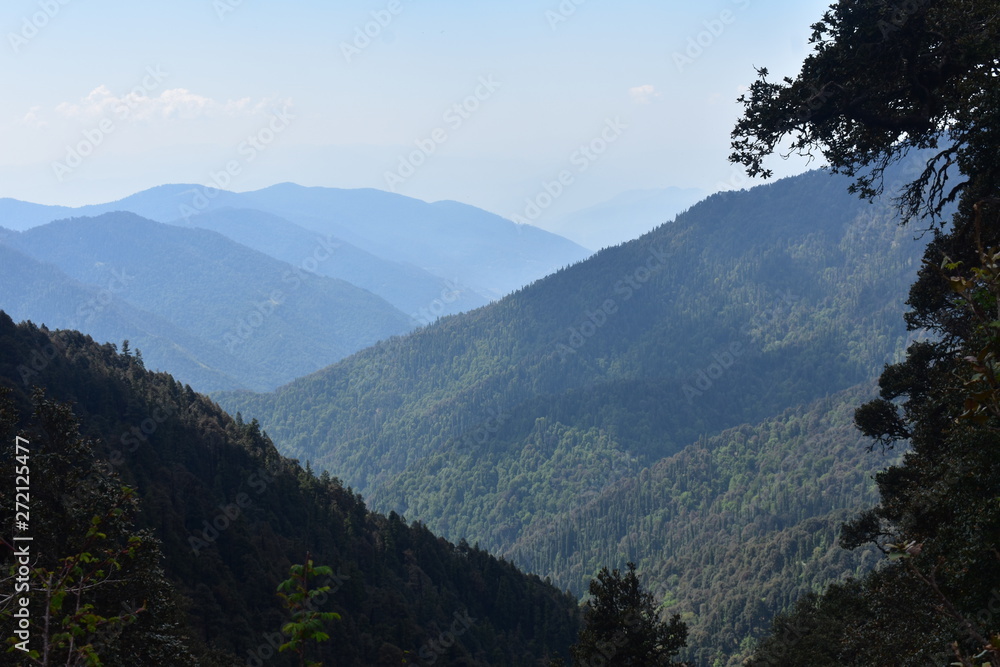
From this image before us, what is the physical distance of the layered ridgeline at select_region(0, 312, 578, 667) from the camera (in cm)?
1967

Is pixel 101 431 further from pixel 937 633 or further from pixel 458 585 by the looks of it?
pixel 937 633

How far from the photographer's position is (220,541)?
6166 cm

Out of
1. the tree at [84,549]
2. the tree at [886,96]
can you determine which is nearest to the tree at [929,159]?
the tree at [886,96]

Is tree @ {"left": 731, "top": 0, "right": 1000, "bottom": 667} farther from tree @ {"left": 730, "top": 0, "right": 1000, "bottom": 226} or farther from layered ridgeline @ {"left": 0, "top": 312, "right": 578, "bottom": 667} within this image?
layered ridgeline @ {"left": 0, "top": 312, "right": 578, "bottom": 667}

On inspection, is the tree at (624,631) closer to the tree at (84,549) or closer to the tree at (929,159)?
the tree at (929,159)

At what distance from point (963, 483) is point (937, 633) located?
3089mm
